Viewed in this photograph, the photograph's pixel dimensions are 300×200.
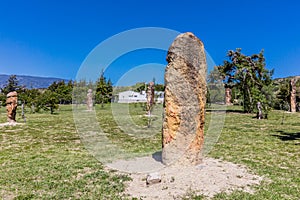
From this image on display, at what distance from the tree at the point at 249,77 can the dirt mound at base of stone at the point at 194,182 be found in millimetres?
19405

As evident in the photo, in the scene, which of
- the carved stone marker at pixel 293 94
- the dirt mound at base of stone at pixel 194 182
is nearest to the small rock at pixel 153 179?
the dirt mound at base of stone at pixel 194 182

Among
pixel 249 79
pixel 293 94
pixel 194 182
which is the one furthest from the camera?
pixel 293 94

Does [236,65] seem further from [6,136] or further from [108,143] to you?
[6,136]

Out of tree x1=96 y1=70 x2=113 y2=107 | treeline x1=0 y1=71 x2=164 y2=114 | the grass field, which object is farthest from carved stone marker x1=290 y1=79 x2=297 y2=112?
tree x1=96 y1=70 x2=113 y2=107

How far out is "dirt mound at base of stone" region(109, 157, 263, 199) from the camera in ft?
17.5

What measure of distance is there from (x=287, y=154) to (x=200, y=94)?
16.2 feet

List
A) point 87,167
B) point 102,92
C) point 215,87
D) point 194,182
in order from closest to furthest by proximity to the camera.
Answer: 1. point 194,182
2. point 87,167
3. point 215,87
4. point 102,92

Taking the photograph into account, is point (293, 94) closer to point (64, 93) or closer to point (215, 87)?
point (215, 87)

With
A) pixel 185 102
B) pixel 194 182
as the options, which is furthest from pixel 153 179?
pixel 185 102

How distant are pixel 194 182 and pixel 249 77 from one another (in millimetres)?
24346

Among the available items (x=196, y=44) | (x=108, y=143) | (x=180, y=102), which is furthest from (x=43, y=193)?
(x=108, y=143)

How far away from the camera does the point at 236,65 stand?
1137 inches

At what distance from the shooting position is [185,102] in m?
6.75

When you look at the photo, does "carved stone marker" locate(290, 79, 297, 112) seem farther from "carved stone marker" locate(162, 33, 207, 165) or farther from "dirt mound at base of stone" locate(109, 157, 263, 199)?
"carved stone marker" locate(162, 33, 207, 165)
